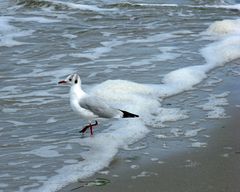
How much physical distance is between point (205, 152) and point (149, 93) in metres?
2.15

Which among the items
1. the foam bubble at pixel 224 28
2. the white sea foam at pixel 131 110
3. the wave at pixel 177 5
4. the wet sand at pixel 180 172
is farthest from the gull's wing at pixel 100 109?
the wave at pixel 177 5

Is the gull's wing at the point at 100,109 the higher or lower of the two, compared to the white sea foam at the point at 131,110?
higher

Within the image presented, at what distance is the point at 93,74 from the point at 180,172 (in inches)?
150

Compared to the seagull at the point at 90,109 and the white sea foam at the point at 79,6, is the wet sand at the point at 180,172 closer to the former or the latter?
the seagull at the point at 90,109

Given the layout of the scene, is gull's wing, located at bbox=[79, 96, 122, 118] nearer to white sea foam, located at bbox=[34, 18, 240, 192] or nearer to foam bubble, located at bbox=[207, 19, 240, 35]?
white sea foam, located at bbox=[34, 18, 240, 192]

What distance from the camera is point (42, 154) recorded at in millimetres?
4996

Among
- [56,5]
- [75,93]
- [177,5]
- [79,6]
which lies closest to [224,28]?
[177,5]

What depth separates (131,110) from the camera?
621cm

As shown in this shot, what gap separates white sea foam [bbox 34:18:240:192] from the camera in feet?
15.0

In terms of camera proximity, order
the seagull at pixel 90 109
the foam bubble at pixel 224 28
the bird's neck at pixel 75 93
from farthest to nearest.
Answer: the foam bubble at pixel 224 28, the bird's neck at pixel 75 93, the seagull at pixel 90 109

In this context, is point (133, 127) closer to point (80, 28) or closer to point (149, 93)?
point (149, 93)

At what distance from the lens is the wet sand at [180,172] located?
411cm

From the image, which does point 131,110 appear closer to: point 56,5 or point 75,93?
point 75,93

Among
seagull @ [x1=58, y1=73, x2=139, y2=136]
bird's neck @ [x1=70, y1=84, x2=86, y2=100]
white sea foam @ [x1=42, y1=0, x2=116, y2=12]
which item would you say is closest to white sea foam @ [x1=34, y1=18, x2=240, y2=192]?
seagull @ [x1=58, y1=73, x2=139, y2=136]
